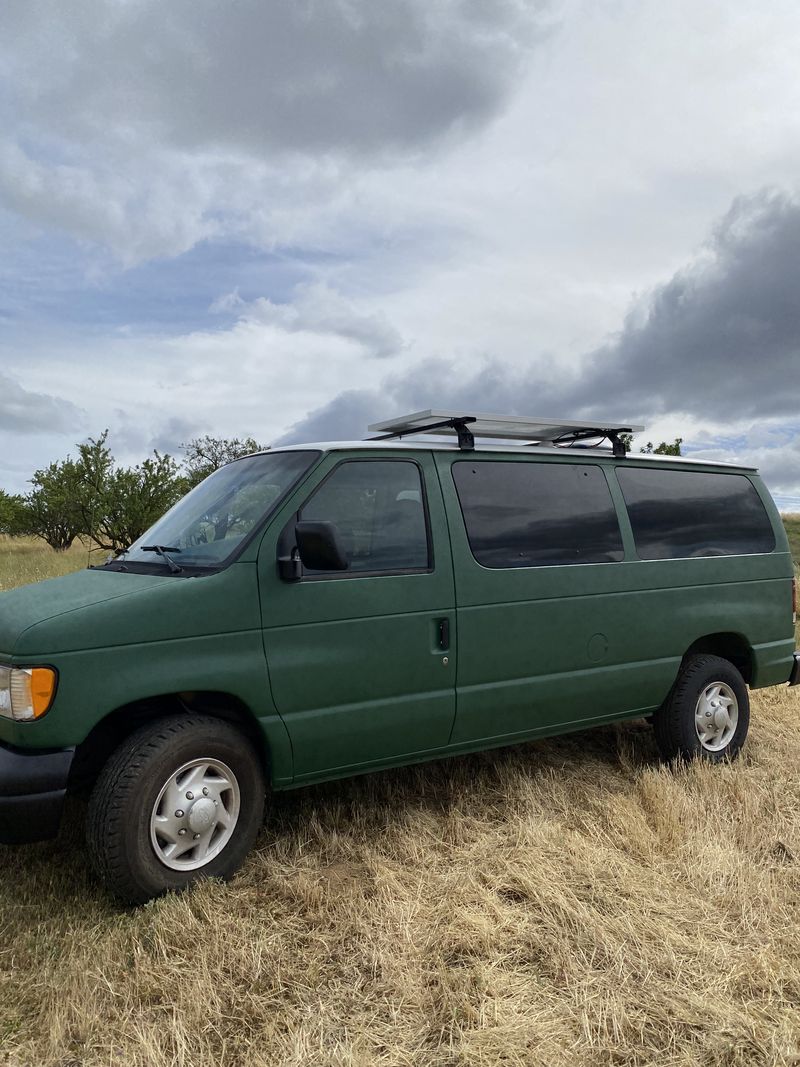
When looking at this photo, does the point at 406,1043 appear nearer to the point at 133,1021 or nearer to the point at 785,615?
the point at 133,1021

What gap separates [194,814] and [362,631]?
3.55 ft

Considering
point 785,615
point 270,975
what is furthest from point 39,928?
point 785,615

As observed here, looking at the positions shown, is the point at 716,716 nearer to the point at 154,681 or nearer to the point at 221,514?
the point at 221,514

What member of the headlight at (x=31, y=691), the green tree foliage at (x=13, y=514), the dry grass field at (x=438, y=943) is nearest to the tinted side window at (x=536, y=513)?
the dry grass field at (x=438, y=943)


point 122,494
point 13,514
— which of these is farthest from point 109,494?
point 13,514

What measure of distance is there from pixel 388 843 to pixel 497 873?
1.91 ft

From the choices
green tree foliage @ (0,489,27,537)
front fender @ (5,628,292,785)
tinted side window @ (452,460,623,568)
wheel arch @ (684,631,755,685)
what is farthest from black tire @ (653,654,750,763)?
green tree foliage @ (0,489,27,537)

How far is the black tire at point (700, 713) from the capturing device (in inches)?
208

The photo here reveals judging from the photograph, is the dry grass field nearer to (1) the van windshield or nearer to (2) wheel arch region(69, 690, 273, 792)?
(2) wheel arch region(69, 690, 273, 792)

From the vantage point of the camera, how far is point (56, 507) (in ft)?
98.2

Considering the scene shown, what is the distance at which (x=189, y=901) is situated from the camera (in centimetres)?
345

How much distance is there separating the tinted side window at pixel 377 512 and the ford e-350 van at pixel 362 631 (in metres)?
0.01

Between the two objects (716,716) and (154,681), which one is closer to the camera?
(154,681)

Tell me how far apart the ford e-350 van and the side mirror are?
10mm
